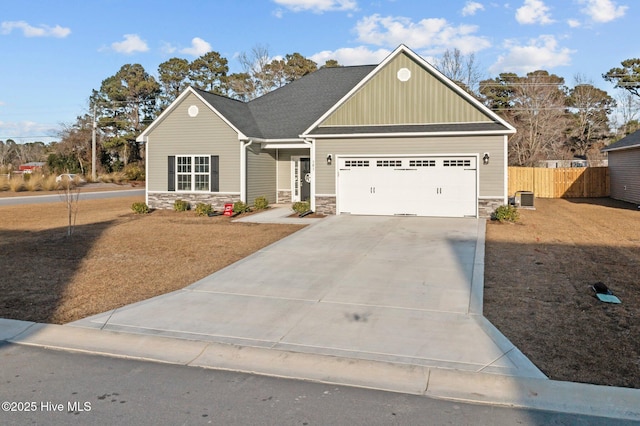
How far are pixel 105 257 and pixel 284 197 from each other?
40.9 ft

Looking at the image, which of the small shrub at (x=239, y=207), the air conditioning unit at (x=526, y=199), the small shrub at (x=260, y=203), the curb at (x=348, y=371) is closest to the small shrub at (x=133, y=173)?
the small shrub at (x=260, y=203)

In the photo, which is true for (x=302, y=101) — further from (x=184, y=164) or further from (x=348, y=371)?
(x=348, y=371)

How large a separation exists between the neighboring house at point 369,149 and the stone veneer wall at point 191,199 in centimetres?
4

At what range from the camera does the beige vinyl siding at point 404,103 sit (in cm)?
1711

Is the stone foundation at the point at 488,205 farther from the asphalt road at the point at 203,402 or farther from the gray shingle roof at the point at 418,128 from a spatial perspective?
the asphalt road at the point at 203,402

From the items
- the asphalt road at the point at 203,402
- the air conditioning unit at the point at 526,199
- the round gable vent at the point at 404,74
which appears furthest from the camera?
the air conditioning unit at the point at 526,199

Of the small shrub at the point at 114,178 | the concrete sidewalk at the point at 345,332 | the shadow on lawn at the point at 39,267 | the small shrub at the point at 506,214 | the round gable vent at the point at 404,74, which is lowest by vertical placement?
the concrete sidewalk at the point at 345,332

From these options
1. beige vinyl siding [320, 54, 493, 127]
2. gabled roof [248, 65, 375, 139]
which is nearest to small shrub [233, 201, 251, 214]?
gabled roof [248, 65, 375, 139]

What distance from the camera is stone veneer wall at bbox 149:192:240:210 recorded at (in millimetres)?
20281

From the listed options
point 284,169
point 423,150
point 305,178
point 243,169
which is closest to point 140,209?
point 243,169

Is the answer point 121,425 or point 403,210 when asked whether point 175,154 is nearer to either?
point 403,210

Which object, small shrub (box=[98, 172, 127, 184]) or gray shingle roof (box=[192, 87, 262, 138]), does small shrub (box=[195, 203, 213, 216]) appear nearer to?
gray shingle roof (box=[192, 87, 262, 138])

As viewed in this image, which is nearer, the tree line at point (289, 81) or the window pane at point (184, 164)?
the window pane at point (184, 164)

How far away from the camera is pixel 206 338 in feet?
19.4
